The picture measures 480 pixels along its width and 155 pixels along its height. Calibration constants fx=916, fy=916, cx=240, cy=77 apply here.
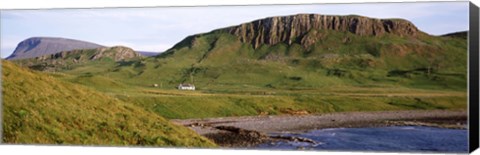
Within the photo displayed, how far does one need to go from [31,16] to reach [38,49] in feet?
4.14

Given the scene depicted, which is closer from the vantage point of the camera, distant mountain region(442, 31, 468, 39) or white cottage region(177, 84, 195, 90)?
distant mountain region(442, 31, 468, 39)

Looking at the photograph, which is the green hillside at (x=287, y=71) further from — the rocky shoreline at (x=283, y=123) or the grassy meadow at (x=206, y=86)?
the rocky shoreline at (x=283, y=123)

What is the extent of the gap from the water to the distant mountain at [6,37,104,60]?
7.88m

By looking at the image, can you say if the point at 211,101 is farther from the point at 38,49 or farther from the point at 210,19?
the point at 38,49

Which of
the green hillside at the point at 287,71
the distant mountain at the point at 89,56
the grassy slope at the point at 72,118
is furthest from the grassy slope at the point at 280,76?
the grassy slope at the point at 72,118

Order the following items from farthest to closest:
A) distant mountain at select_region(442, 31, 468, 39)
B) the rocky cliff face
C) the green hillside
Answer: the green hillside < the rocky cliff face < distant mountain at select_region(442, 31, 468, 39)

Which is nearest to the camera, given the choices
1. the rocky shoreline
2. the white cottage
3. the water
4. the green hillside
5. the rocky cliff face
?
the water

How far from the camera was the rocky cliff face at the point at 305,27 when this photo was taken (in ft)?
102

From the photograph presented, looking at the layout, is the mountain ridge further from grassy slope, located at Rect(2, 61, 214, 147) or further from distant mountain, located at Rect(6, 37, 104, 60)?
distant mountain, located at Rect(6, 37, 104, 60)

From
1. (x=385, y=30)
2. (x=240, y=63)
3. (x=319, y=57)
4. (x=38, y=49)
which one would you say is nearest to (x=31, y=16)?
(x=38, y=49)

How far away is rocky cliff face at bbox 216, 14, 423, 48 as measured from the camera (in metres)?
31.2

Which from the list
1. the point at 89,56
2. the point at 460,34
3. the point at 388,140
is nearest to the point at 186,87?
Result: the point at 89,56

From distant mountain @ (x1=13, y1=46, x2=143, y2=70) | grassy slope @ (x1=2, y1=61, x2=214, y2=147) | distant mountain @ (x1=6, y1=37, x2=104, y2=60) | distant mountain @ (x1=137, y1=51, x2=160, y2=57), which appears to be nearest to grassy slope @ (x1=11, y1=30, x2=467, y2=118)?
distant mountain @ (x1=137, y1=51, x2=160, y2=57)

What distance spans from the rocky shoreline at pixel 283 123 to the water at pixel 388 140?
280 millimetres
